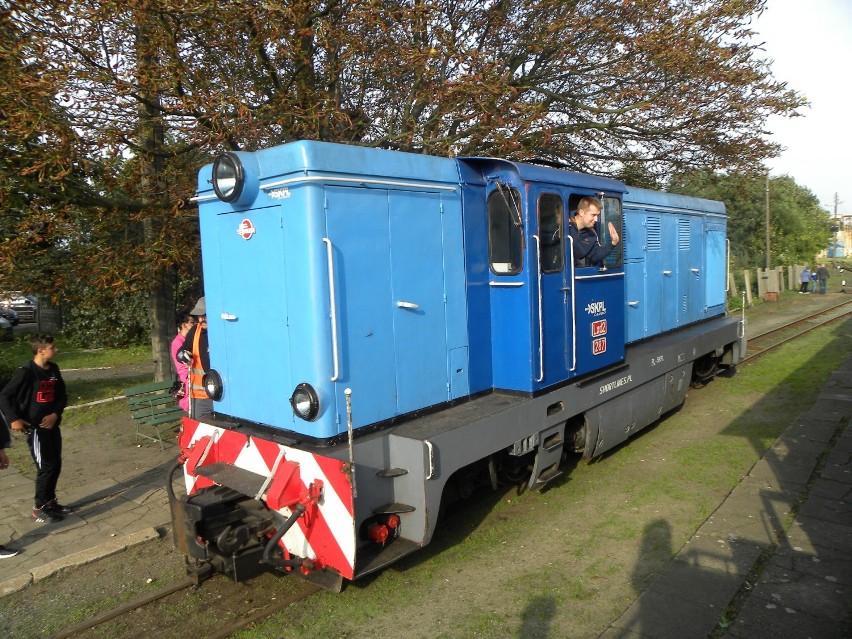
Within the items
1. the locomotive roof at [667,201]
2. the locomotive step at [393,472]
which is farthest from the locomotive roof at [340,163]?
the locomotive roof at [667,201]

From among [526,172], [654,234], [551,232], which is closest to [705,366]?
[654,234]

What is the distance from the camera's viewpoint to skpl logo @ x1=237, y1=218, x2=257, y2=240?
4.35 meters

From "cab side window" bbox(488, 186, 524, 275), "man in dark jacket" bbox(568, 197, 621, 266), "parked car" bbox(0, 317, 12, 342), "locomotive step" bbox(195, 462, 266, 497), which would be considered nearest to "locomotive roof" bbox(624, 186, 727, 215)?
"man in dark jacket" bbox(568, 197, 621, 266)

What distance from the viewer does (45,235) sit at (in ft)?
21.1

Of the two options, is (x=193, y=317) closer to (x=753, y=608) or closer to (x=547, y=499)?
(x=547, y=499)

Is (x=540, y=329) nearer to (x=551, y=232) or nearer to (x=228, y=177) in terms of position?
(x=551, y=232)

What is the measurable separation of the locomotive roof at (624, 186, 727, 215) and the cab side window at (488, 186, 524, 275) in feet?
8.29

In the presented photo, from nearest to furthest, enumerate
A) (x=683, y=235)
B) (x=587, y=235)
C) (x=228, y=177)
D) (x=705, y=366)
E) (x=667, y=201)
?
(x=228, y=177), (x=587, y=235), (x=667, y=201), (x=683, y=235), (x=705, y=366)

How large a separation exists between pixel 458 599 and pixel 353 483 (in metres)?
1.14

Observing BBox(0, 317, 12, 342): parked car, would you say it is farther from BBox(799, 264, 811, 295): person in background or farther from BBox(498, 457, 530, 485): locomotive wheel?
BBox(799, 264, 811, 295): person in background

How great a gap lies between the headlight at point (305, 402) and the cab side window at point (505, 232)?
6.28 ft

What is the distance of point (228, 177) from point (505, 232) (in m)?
2.16

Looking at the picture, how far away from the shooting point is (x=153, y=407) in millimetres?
7918

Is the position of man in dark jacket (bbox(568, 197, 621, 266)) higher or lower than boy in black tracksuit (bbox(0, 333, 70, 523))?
higher
